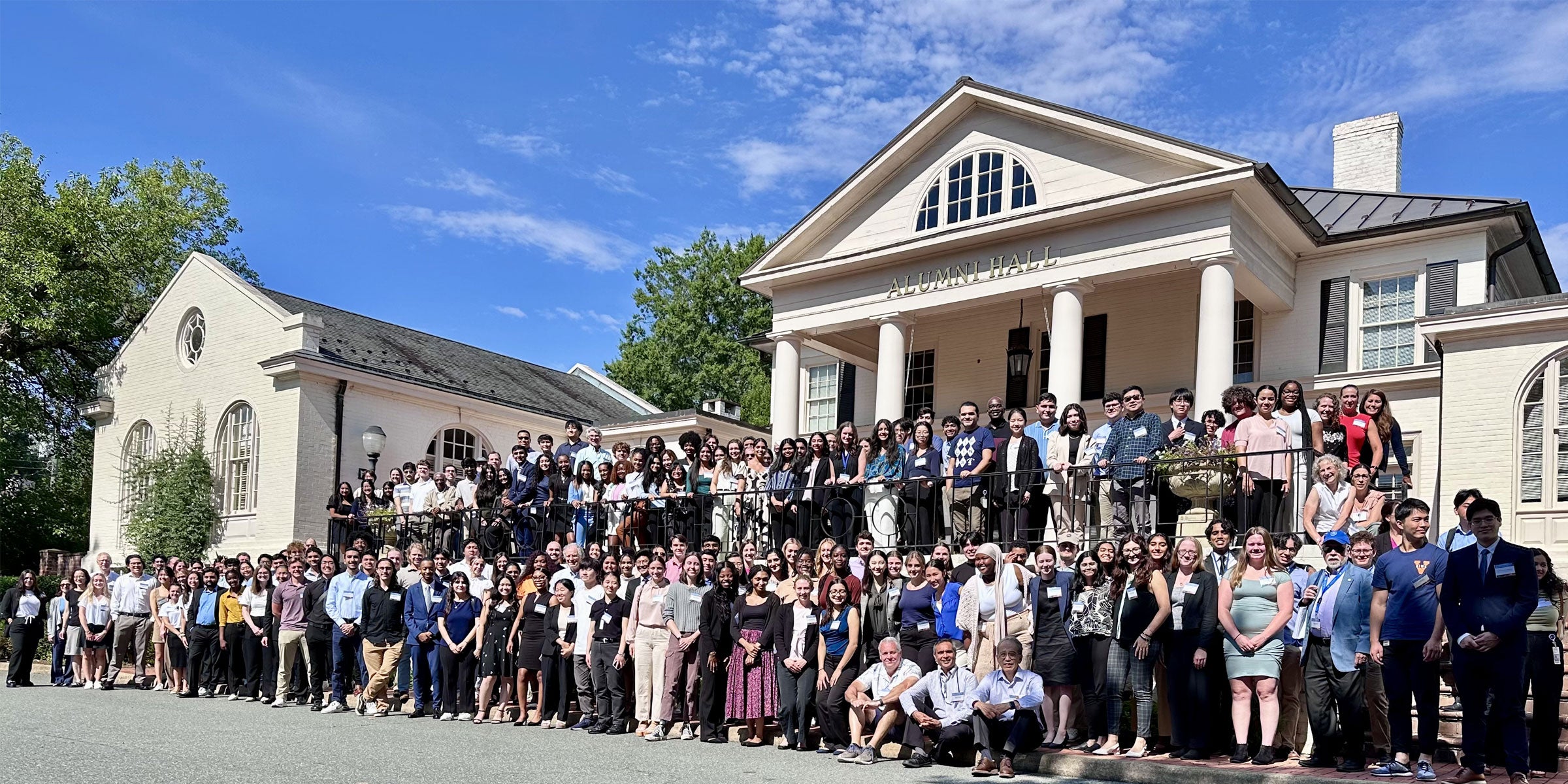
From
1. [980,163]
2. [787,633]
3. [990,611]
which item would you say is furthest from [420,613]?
[980,163]

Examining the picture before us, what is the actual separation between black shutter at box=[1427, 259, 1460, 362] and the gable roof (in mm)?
18359

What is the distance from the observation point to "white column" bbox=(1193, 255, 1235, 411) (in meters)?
16.7

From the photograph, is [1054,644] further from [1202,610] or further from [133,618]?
[133,618]

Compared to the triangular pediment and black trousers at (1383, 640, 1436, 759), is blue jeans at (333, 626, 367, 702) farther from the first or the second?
black trousers at (1383, 640, 1436, 759)

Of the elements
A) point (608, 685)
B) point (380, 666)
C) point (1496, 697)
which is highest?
point (1496, 697)

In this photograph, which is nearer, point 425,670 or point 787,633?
point 787,633

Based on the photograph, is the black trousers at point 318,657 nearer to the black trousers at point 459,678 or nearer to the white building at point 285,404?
the black trousers at point 459,678

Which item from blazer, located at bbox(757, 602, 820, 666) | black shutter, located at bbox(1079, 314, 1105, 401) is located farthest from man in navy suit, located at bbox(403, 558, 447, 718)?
black shutter, located at bbox(1079, 314, 1105, 401)

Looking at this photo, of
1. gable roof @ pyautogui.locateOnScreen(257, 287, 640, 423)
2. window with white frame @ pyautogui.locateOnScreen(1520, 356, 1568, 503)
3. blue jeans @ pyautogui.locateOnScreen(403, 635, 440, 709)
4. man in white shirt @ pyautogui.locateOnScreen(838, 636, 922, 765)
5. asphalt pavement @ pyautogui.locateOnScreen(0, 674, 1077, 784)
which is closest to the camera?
asphalt pavement @ pyautogui.locateOnScreen(0, 674, 1077, 784)

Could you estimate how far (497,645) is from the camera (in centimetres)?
1465

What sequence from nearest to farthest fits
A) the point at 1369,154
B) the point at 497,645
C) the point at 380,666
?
the point at 497,645
the point at 380,666
the point at 1369,154

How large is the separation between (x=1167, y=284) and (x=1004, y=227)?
286cm

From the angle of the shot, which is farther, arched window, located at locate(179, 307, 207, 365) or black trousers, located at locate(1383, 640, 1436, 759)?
arched window, located at locate(179, 307, 207, 365)

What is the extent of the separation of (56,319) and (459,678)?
2406 cm
